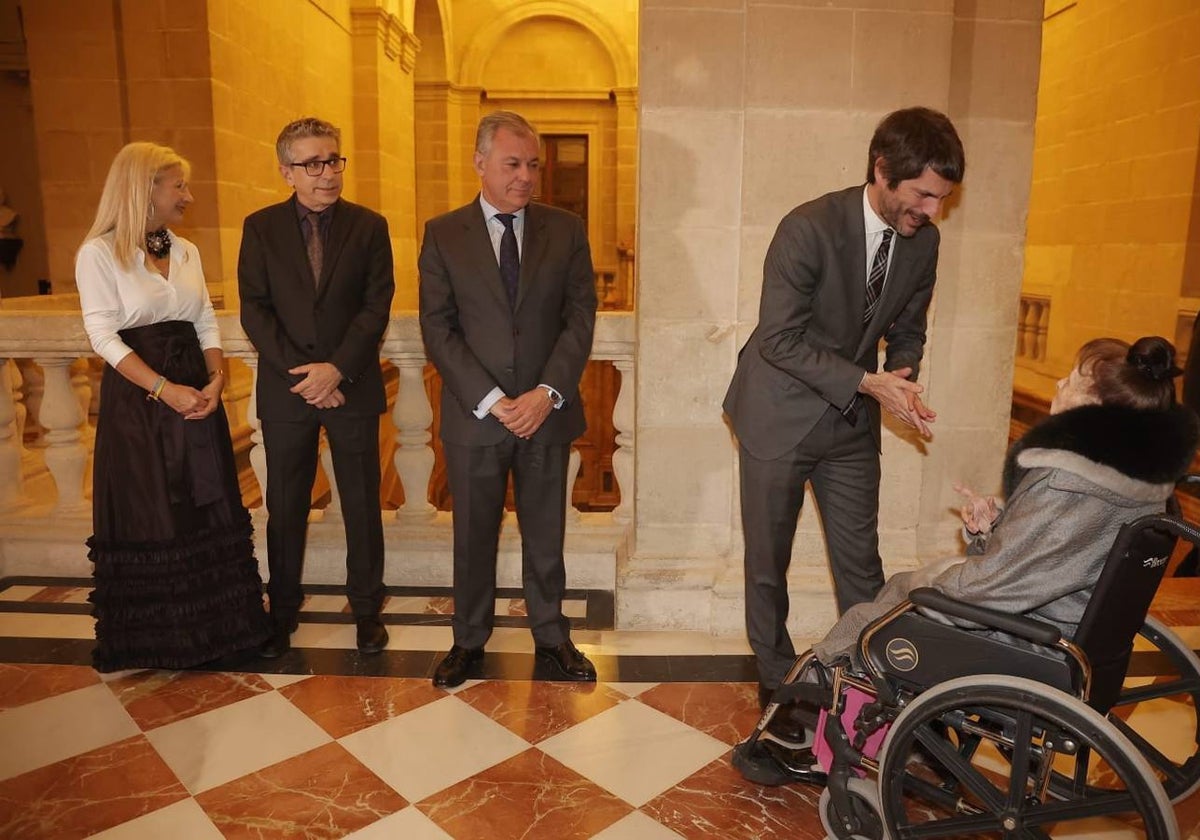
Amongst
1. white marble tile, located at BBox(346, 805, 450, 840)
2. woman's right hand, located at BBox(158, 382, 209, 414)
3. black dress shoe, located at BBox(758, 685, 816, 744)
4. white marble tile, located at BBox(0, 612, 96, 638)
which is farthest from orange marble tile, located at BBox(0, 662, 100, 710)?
black dress shoe, located at BBox(758, 685, 816, 744)

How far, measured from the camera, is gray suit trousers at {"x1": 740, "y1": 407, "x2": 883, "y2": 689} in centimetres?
252

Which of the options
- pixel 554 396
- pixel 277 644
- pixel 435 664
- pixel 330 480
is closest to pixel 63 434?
pixel 330 480

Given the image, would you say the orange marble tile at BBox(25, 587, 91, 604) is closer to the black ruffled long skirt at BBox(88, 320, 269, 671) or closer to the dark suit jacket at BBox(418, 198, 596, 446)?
the black ruffled long skirt at BBox(88, 320, 269, 671)

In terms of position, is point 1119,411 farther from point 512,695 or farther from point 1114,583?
point 512,695

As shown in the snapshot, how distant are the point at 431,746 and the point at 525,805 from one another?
410 mm

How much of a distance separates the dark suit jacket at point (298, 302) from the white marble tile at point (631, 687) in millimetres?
1322

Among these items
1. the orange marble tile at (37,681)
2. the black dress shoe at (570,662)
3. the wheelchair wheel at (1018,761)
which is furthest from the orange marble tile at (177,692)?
the wheelchair wheel at (1018,761)

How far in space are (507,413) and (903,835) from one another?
1.58 metres

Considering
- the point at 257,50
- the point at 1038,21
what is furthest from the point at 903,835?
the point at 257,50

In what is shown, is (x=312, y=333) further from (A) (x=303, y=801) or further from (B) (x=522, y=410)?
(A) (x=303, y=801)

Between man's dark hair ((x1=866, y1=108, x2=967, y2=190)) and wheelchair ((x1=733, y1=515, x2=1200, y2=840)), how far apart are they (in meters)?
0.95

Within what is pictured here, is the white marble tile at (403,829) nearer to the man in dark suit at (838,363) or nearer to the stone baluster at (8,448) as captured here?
the man in dark suit at (838,363)

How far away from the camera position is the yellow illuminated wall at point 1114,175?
250 inches

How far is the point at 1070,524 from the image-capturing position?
1763mm
